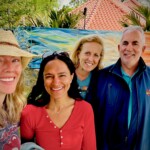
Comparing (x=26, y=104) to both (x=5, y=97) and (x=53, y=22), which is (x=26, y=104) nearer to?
(x=5, y=97)

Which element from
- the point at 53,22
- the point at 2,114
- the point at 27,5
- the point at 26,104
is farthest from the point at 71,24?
the point at 2,114

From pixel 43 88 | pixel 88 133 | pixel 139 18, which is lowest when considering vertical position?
pixel 88 133

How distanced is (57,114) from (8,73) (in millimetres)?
497

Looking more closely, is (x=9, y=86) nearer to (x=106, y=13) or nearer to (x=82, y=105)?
(x=82, y=105)

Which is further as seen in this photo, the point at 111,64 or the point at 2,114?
the point at 111,64

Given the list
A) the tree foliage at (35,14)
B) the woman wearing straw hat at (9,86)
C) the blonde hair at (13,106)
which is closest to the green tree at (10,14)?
the tree foliage at (35,14)

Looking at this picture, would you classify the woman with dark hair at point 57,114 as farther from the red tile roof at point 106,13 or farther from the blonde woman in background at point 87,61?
the red tile roof at point 106,13

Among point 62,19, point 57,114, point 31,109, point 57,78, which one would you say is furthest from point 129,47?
point 31,109

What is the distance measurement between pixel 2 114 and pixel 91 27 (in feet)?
4.04

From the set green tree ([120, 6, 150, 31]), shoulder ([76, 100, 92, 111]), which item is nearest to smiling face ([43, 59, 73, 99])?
shoulder ([76, 100, 92, 111])

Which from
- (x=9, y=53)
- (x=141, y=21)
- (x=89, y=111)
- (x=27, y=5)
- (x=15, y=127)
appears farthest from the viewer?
(x=141, y=21)

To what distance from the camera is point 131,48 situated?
94.7 inches

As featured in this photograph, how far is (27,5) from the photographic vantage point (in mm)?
2494

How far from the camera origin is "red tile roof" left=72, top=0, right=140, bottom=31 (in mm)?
2619
